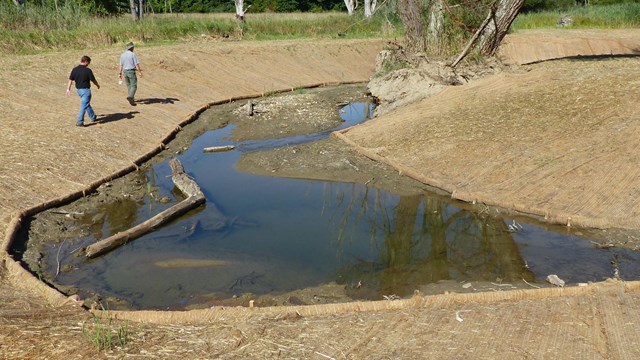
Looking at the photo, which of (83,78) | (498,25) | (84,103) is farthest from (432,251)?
(498,25)

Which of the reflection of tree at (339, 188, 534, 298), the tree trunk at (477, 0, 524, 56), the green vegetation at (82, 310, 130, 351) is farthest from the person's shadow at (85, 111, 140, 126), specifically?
the green vegetation at (82, 310, 130, 351)

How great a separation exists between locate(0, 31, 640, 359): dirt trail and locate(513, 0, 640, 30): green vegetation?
1917cm

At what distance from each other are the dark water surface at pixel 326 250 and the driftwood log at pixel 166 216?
136 millimetres

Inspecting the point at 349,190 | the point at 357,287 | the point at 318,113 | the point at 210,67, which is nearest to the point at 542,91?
the point at 349,190

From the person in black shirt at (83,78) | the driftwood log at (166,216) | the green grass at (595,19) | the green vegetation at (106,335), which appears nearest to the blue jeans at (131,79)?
the person in black shirt at (83,78)

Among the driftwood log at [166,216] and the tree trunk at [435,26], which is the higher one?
the tree trunk at [435,26]

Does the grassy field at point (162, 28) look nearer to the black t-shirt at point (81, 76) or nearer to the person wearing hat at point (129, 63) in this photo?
the person wearing hat at point (129, 63)

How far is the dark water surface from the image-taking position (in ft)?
31.1

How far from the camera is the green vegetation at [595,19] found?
41844 millimetres

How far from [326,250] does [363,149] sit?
19.8ft

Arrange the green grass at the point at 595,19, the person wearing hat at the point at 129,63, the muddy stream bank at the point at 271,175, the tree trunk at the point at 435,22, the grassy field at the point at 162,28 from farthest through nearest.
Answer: the green grass at the point at 595,19
the grassy field at the point at 162,28
the tree trunk at the point at 435,22
the person wearing hat at the point at 129,63
the muddy stream bank at the point at 271,175

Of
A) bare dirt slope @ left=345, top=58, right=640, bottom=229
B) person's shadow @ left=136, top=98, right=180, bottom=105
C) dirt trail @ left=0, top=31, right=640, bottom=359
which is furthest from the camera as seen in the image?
person's shadow @ left=136, top=98, right=180, bottom=105

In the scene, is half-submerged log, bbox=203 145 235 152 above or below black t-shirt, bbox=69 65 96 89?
below

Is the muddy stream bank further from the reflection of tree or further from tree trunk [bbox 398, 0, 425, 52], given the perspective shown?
tree trunk [bbox 398, 0, 425, 52]
